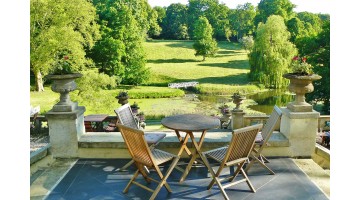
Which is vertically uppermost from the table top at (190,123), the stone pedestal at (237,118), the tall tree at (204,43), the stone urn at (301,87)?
the tall tree at (204,43)

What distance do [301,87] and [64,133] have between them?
376 centimetres

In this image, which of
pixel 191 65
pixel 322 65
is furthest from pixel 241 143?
pixel 191 65

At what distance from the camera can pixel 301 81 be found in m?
5.35

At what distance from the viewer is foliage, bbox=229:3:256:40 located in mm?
60438

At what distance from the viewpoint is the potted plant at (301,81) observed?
17.4ft

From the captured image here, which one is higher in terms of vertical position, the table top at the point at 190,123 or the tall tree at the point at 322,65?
the tall tree at the point at 322,65

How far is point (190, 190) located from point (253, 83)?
105 feet

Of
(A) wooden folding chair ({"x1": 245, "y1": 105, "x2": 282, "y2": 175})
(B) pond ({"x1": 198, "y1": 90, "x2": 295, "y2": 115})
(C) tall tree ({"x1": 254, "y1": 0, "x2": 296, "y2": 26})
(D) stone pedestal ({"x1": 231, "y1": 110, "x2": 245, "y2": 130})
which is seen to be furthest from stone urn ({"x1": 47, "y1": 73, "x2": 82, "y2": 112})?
(C) tall tree ({"x1": 254, "y1": 0, "x2": 296, "y2": 26})

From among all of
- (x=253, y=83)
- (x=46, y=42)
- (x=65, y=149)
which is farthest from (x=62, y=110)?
(x=253, y=83)

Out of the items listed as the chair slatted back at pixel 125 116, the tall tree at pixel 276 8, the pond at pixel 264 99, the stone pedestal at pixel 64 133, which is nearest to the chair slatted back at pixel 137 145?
the chair slatted back at pixel 125 116

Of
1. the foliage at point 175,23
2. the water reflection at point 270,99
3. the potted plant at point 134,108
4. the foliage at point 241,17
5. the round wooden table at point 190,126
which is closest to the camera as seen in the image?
the round wooden table at point 190,126

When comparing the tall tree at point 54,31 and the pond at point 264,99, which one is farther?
the pond at point 264,99

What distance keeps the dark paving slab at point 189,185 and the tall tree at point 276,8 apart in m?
44.6

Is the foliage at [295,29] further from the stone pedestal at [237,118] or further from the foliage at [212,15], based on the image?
the stone pedestal at [237,118]
